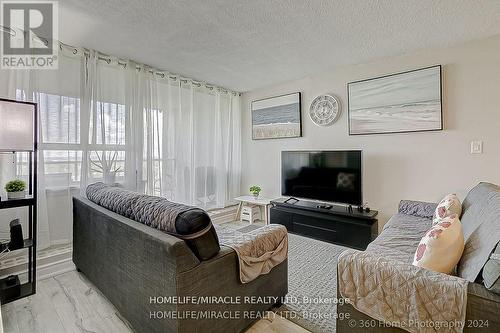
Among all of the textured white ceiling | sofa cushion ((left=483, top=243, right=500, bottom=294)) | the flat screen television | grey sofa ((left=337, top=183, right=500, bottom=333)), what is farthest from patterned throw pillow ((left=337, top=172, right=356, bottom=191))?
sofa cushion ((left=483, top=243, right=500, bottom=294))

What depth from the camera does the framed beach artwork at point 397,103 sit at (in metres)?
2.69

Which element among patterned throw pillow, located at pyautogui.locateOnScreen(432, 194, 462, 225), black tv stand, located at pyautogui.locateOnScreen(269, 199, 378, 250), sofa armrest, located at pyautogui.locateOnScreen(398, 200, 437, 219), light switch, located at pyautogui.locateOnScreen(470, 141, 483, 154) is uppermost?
light switch, located at pyautogui.locateOnScreen(470, 141, 483, 154)

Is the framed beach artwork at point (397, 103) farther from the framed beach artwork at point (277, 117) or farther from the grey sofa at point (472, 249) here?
the grey sofa at point (472, 249)

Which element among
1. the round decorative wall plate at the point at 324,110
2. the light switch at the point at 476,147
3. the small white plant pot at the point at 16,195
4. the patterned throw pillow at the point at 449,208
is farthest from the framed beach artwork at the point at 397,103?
the small white plant pot at the point at 16,195

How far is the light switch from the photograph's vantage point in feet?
8.12

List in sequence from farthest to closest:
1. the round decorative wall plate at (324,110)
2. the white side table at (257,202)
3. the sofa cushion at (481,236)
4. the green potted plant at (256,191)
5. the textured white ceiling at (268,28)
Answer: the green potted plant at (256,191) → the white side table at (257,202) → the round decorative wall plate at (324,110) → the textured white ceiling at (268,28) → the sofa cushion at (481,236)

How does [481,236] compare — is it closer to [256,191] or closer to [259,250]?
[259,250]

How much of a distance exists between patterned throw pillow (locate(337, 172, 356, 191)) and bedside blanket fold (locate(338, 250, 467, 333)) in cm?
193

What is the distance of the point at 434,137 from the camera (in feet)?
8.94

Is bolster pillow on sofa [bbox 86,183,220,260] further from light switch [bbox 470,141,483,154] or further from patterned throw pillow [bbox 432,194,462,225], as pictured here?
light switch [bbox 470,141,483,154]

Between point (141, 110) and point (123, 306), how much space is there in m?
2.37

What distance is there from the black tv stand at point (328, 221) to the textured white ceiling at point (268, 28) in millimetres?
1947

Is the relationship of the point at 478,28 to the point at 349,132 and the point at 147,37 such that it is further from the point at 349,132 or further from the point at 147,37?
the point at 147,37

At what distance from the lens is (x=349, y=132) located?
Result: 3.31m
